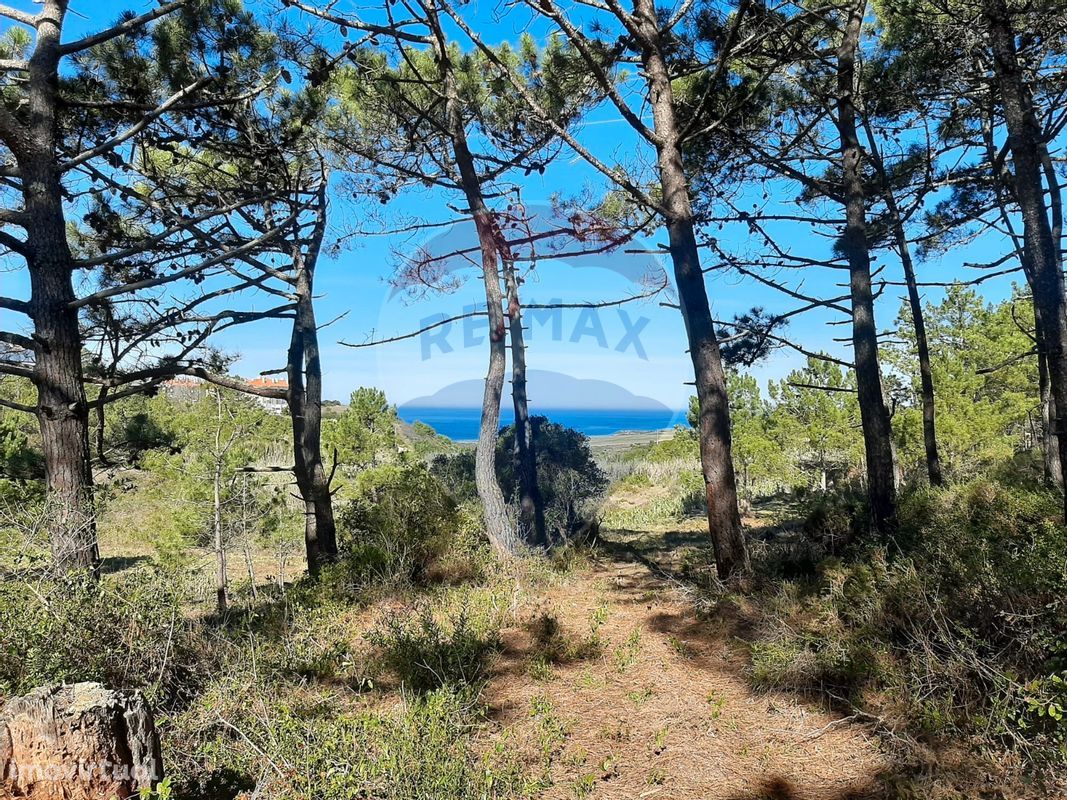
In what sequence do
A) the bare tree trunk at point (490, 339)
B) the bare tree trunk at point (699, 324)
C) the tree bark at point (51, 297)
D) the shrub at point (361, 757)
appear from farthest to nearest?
the bare tree trunk at point (490, 339) → the bare tree trunk at point (699, 324) → the tree bark at point (51, 297) → the shrub at point (361, 757)

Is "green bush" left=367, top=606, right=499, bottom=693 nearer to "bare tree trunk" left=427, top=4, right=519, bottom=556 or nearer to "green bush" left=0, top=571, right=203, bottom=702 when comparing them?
"green bush" left=0, top=571, right=203, bottom=702

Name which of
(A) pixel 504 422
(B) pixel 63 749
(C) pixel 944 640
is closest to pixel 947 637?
(C) pixel 944 640

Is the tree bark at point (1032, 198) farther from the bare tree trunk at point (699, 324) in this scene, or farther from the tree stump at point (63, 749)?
the tree stump at point (63, 749)

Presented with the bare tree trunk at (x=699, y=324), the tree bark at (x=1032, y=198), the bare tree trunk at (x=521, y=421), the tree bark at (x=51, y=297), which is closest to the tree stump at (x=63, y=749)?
the tree bark at (x=51, y=297)

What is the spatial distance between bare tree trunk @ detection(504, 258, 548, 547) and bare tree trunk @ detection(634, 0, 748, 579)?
480 cm

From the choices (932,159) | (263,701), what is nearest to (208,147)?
(263,701)

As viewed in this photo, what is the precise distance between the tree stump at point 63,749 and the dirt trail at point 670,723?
1.81 m

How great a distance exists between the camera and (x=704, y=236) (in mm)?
8359

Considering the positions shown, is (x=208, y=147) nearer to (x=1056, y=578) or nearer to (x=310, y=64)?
(x=310, y=64)

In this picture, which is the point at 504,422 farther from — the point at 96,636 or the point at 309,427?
the point at 96,636

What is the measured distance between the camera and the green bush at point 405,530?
20.6 ft

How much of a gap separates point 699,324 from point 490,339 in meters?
3.13

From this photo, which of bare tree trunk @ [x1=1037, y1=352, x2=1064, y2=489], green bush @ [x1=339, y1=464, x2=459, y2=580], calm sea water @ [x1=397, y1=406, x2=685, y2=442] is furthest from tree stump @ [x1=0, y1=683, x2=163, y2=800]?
calm sea water @ [x1=397, y1=406, x2=685, y2=442]

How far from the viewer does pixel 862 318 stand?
23.9ft
